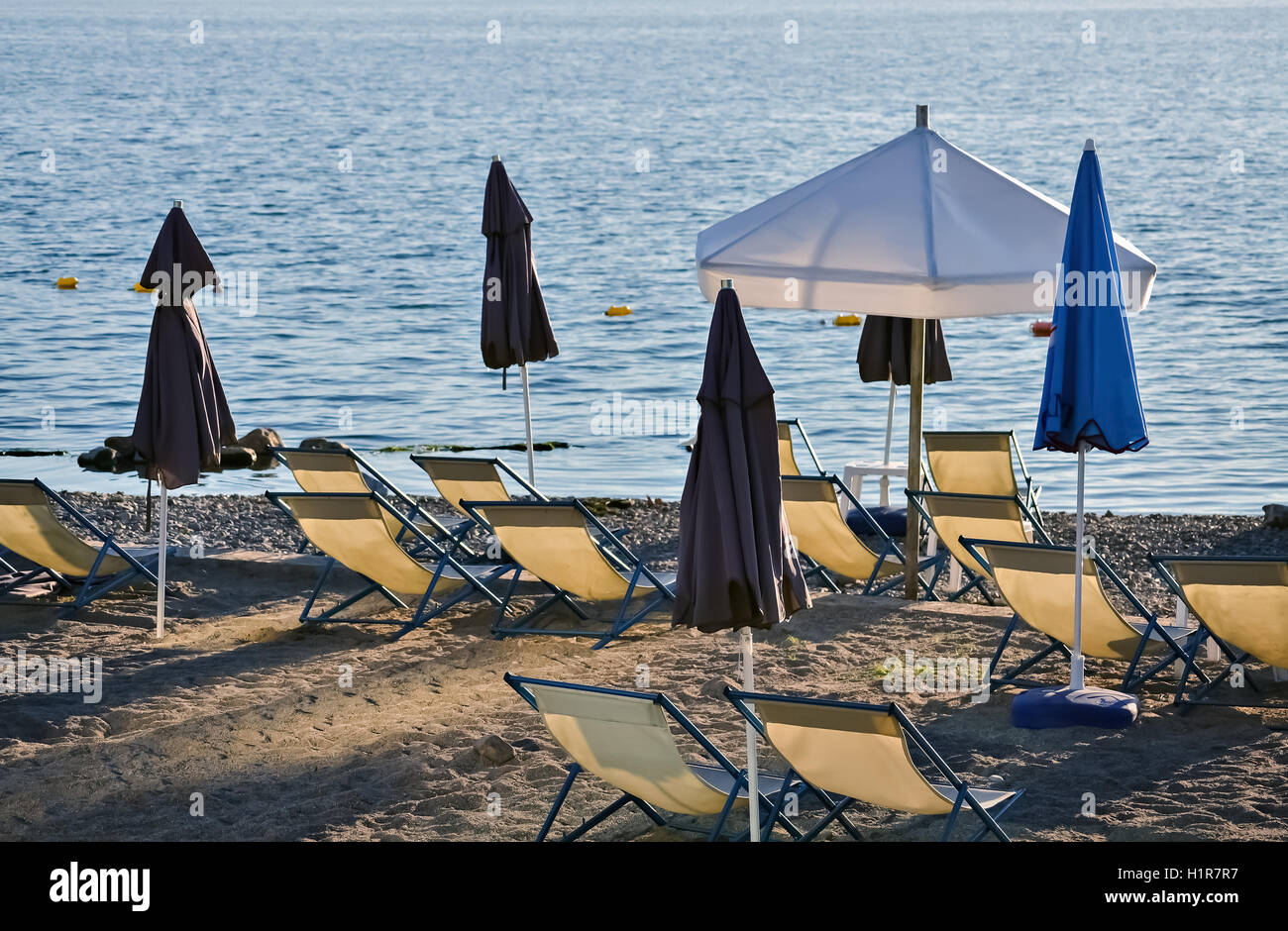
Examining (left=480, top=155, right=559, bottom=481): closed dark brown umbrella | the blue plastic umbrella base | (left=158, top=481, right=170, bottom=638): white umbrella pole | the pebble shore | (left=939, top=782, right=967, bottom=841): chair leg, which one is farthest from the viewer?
the pebble shore

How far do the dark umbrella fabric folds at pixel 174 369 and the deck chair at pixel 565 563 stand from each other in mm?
1363

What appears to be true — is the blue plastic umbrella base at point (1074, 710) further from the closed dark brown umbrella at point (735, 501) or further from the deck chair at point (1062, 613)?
the closed dark brown umbrella at point (735, 501)

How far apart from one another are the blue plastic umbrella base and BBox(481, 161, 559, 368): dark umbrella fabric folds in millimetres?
3944

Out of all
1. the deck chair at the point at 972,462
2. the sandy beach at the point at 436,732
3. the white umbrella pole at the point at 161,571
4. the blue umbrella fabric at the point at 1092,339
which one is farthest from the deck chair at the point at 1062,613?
the white umbrella pole at the point at 161,571

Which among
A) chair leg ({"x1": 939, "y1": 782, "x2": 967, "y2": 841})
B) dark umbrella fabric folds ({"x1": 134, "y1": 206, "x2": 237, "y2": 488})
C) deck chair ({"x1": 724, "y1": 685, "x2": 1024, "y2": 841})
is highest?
dark umbrella fabric folds ({"x1": 134, "y1": 206, "x2": 237, "y2": 488})

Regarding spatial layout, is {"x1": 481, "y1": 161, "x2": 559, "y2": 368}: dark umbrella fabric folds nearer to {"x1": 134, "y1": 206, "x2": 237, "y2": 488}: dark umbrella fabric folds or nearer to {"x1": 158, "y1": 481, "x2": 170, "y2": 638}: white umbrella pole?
{"x1": 134, "y1": 206, "x2": 237, "y2": 488}: dark umbrella fabric folds

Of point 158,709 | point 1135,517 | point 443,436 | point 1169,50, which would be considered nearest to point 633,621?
point 158,709

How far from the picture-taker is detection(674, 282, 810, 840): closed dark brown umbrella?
16.1 feet

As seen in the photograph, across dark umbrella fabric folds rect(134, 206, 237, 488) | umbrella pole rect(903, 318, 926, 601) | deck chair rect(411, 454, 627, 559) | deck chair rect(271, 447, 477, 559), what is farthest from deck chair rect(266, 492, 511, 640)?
umbrella pole rect(903, 318, 926, 601)

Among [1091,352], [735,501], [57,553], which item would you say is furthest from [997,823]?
[57,553]

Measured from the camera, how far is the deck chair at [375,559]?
24.4 feet

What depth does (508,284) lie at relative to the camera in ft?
30.8

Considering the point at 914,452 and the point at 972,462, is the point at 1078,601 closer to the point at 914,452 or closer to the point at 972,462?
the point at 914,452

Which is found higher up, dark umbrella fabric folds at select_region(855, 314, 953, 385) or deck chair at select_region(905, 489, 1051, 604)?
dark umbrella fabric folds at select_region(855, 314, 953, 385)
